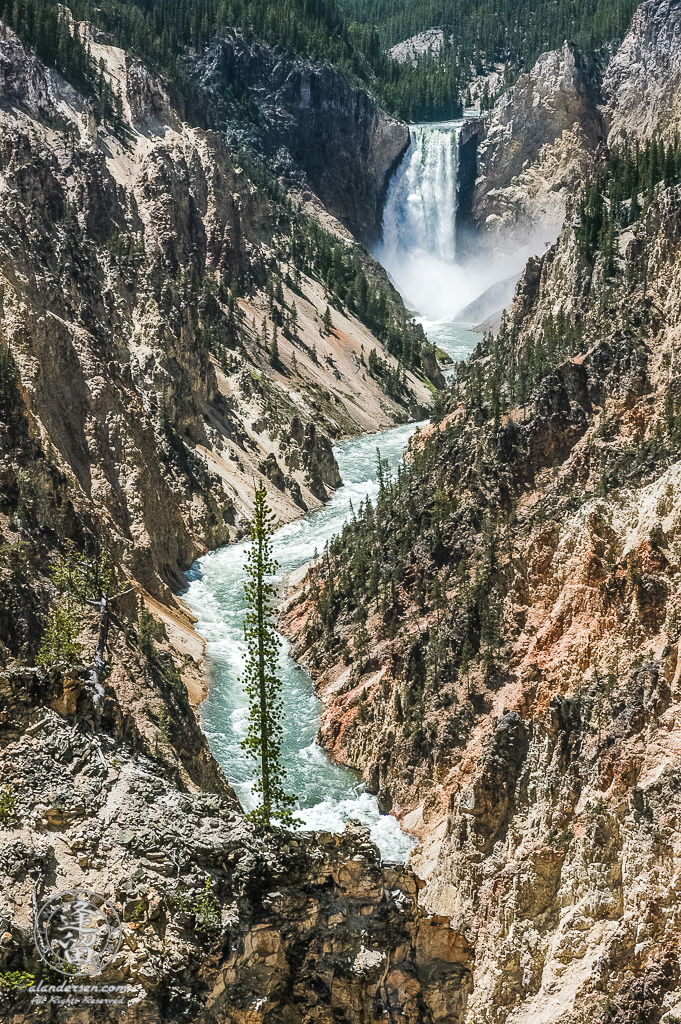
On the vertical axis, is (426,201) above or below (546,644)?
above

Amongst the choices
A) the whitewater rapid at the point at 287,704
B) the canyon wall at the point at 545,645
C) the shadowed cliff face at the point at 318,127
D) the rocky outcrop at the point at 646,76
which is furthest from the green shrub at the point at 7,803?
the rocky outcrop at the point at 646,76

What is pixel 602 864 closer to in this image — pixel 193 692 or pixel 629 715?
pixel 629 715

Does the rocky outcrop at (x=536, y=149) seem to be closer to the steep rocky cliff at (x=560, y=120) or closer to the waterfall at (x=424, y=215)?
the steep rocky cliff at (x=560, y=120)

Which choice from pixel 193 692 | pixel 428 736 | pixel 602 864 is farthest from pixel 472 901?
pixel 193 692

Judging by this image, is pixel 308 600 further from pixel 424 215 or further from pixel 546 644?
pixel 424 215

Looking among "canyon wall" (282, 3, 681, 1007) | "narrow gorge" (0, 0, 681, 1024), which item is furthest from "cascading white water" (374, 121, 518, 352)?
"canyon wall" (282, 3, 681, 1007)

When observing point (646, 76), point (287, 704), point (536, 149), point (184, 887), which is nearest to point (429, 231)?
point (536, 149)
